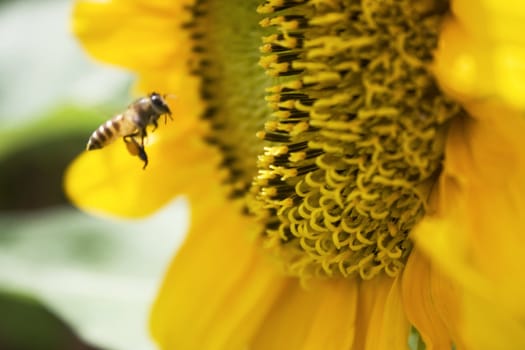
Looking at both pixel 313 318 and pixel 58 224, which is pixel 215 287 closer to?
pixel 313 318

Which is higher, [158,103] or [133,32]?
[133,32]

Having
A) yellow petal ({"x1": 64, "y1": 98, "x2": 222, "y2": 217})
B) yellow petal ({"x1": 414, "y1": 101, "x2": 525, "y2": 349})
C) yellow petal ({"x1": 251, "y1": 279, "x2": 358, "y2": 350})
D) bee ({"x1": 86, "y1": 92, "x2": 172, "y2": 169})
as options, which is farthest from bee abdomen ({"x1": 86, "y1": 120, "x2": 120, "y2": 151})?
yellow petal ({"x1": 414, "y1": 101, "x2": 525, "y2": 349})

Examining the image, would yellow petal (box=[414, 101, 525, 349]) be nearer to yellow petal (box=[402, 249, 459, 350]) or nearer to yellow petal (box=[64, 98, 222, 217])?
yellow petal (box=[402, 249, 459, 350])

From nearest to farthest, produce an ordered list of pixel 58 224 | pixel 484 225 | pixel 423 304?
pixel 484 225
pixel 423 304
pixel 58 224

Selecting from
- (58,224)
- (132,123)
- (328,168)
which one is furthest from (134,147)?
(58,224)

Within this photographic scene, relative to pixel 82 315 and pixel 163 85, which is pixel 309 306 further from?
pixel 82 315

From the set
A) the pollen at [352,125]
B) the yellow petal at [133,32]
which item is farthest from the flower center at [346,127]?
the yellow petal at [133,32]

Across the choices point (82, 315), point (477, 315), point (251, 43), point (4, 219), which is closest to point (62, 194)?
point (4, 219)
